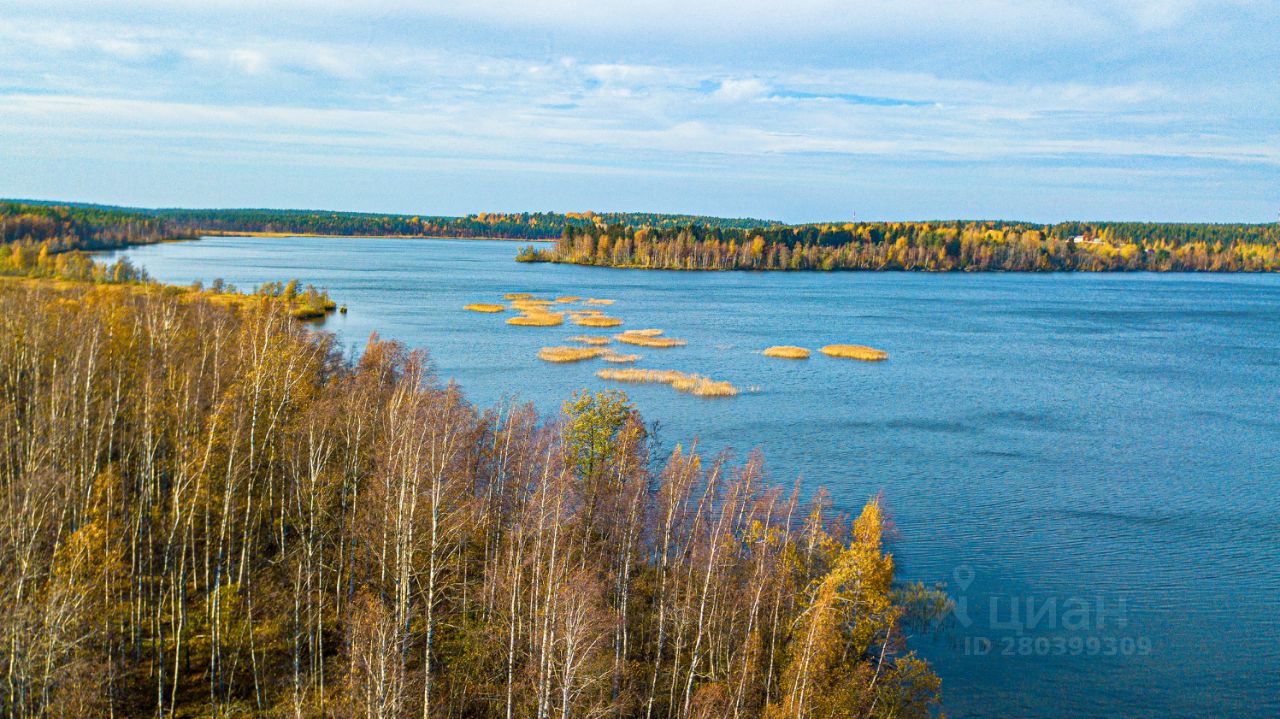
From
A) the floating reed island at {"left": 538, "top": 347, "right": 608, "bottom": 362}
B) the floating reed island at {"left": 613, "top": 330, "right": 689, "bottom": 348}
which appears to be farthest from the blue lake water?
Answer: the floating reed island at {"left": 613, "top": 330, "right": 689, "bottom": 348}

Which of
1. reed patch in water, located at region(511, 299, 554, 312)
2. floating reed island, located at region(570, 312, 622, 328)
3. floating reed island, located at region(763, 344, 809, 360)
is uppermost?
reed patch in water, located at region(511, 299, 554, 312)

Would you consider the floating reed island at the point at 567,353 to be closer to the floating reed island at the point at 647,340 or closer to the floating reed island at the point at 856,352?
the floating reed island at the point at 647,340

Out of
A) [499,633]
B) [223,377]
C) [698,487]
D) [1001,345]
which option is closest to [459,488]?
[499,633]

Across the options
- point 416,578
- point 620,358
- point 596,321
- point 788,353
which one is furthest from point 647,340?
point 416,578

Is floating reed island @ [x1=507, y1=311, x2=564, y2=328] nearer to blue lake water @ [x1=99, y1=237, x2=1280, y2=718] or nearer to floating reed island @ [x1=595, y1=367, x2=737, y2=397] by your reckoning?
blue lake water @ [x1=99, y1=237, x2=1280, y2=718]

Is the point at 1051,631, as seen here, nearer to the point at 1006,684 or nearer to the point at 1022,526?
the point at 1006,684

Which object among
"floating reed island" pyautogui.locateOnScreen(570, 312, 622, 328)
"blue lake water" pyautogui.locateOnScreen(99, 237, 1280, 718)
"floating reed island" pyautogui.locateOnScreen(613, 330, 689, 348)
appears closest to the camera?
"blue lake water" pyautogui.locateOnScreen(99, 237, 1280, 718)
